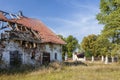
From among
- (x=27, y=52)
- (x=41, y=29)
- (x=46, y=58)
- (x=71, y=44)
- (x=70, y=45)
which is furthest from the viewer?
(x=71, y=44)

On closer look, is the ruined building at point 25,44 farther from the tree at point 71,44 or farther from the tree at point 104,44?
the tree at point 71,44

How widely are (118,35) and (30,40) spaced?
39.5 ft

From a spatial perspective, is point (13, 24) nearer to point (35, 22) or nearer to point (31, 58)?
point (31, 58)

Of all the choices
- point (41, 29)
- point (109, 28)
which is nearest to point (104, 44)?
point (109, 28)

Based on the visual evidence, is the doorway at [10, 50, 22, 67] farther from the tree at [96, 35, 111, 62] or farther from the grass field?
the tree at [96, 35, 111, 62]

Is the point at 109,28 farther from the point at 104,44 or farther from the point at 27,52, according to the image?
the point at 27,52

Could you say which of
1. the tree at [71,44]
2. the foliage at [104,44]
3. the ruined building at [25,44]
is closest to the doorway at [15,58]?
the ruined building at [25,44]

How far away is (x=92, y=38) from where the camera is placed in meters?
74.6

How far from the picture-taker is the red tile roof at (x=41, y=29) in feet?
108

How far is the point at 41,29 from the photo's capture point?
3569 cm

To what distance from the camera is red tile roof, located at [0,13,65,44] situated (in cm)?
3281

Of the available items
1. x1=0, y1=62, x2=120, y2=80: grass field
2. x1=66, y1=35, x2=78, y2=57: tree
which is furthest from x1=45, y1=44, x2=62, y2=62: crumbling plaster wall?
x1=66, y1=35, x2=78, y2=57: tree

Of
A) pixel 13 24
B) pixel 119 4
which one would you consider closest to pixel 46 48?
pixel 13 24

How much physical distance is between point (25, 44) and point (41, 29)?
6.70m
